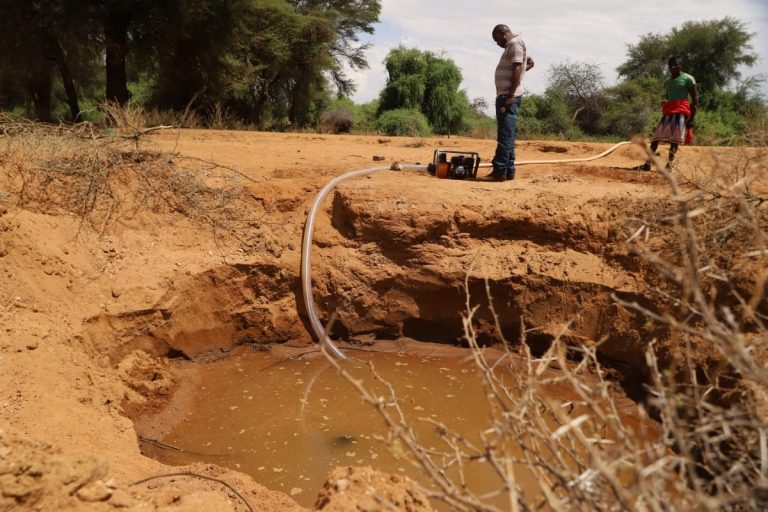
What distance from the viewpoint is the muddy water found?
3818 millimetres

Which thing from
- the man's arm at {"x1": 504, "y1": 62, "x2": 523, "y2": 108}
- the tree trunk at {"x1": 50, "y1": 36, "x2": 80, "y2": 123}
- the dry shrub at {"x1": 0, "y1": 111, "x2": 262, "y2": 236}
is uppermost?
the tree trunk at {"x1": 50, "y1": 36, "x2": 80, "y2": 123}

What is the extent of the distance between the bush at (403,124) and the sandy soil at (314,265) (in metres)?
8.92

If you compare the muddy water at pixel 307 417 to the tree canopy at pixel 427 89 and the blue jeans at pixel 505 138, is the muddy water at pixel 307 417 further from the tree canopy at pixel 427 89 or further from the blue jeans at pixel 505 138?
the tree canopy at pixel 427 89

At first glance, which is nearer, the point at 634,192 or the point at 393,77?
the point at 634,192

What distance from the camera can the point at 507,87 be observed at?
19.6ft

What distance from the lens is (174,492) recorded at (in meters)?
2.73

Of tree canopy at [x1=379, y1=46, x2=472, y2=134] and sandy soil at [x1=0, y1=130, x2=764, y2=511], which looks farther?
tree canopy at [x1=379, y1=46, x2=472, y2=134]

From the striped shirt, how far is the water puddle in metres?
2.73

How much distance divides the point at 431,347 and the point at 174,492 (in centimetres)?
325

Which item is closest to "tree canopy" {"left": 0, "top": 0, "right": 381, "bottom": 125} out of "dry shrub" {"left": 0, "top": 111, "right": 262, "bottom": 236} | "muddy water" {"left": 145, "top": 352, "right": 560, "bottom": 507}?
"dry shrub" {"left": 0, "top": 111, "right": 262, "bottom": 236}

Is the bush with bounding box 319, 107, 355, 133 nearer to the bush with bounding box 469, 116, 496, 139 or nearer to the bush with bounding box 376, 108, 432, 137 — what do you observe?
the bush with bounding box 376, 108, 432, 137

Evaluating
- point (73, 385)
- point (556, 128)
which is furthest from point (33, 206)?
point (556, 128)

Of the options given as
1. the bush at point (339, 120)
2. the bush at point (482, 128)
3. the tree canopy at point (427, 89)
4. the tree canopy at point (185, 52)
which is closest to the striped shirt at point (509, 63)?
the tree canopy at point (185, 52)

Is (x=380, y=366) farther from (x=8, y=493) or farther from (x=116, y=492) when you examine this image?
(x=8, y=493)
